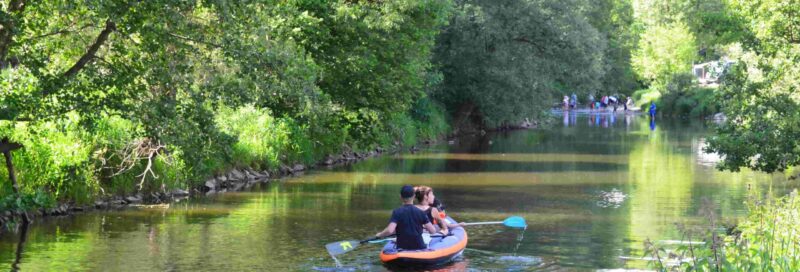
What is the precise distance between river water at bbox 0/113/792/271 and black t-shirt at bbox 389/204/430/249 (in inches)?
22.4

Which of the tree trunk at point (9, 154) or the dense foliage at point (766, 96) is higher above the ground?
the dense foliage at point (766, 96)

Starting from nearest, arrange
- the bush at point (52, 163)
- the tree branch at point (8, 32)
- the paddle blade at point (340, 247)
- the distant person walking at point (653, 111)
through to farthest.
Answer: the tree branch at point (8, 32) < the paddle blade at point (340, 247) < the bush at point (52, 163) < the distant person walking at point (653, 111)

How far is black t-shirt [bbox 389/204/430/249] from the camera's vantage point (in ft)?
57.3

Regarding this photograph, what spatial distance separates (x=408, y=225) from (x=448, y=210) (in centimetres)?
806

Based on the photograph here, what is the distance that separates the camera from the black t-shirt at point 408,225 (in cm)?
1747

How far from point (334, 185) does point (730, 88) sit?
36.5 ft

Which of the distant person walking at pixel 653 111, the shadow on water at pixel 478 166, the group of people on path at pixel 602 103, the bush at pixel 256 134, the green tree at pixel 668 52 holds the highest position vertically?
the green tree at pixel 668 52

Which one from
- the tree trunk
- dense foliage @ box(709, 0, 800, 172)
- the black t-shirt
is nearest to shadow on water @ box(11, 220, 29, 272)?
the tree trunk

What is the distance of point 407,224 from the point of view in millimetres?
17469

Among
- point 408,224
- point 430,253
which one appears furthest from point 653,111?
point 408,224

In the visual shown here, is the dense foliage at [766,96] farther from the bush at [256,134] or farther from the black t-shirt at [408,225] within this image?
the bush at [256,134]

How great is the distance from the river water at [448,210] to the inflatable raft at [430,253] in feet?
0.75

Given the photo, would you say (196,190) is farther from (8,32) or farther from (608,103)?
(608,103)

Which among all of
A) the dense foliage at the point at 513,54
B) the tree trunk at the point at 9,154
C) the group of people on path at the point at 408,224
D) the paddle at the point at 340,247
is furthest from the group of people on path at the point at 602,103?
the group of people on path at the point at 408,224
